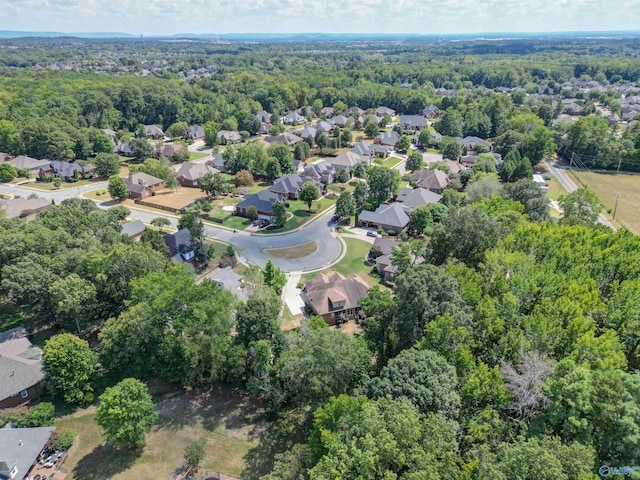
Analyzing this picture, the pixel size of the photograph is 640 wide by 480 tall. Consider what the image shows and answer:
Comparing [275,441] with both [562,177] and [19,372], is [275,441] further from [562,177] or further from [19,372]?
[562,177]

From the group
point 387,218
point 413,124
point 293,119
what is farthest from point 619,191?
point 293,119

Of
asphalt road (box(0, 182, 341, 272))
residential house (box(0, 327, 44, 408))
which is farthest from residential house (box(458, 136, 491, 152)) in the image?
residential house (box(0, 327, 44, 408))

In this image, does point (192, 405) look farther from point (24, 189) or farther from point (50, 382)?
point (24, 189)

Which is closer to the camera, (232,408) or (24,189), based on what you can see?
(232,408)

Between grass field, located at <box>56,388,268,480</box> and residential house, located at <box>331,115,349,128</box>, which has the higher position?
grass field, located at <box>56,388,268,480</box>

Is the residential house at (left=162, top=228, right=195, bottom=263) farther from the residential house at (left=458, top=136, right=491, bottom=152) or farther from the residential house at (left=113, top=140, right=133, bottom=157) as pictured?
the residential house at (left=458, top=136, right=491, bottom=152)

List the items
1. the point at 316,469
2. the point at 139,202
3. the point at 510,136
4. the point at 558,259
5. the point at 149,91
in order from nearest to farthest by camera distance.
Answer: the point at 316,469 < the point at 558,259 < the point at 139,202 < the point at 510,136 < the point at 149,91

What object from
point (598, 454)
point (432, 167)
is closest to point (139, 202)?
point (432, 167)
